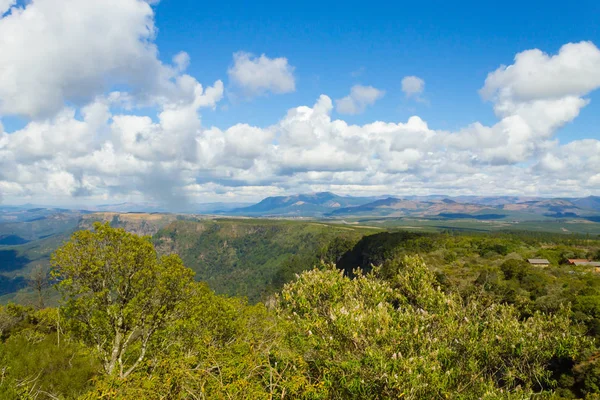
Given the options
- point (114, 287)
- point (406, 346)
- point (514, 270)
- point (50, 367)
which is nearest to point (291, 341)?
point (406, 346)

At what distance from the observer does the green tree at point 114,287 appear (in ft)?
84.4

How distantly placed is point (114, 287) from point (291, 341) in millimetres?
18040

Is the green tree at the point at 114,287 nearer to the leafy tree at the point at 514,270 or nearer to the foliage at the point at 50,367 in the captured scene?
the foliage at the point at 50,367

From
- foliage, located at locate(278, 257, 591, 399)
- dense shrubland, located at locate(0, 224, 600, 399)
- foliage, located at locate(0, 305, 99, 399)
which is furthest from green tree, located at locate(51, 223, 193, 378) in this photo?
foliage, located at locate(278, 257, 591, 399)

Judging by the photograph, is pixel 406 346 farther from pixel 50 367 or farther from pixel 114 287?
pixel 50 367

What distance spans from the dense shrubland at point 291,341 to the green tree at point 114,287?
11 cm

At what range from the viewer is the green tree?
25734mm

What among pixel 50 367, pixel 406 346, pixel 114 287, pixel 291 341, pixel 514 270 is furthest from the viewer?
pixel 514 270

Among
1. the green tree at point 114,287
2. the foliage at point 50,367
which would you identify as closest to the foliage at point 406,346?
Answer: the green tree at point 114,287

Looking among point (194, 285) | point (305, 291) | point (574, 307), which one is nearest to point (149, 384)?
point (305, 291)

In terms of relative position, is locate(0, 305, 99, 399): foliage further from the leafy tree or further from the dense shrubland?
the leafy tree

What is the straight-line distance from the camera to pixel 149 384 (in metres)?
11.6

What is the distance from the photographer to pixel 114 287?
27.7 metres

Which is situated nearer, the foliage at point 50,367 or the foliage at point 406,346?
the foliage at point 406,346
